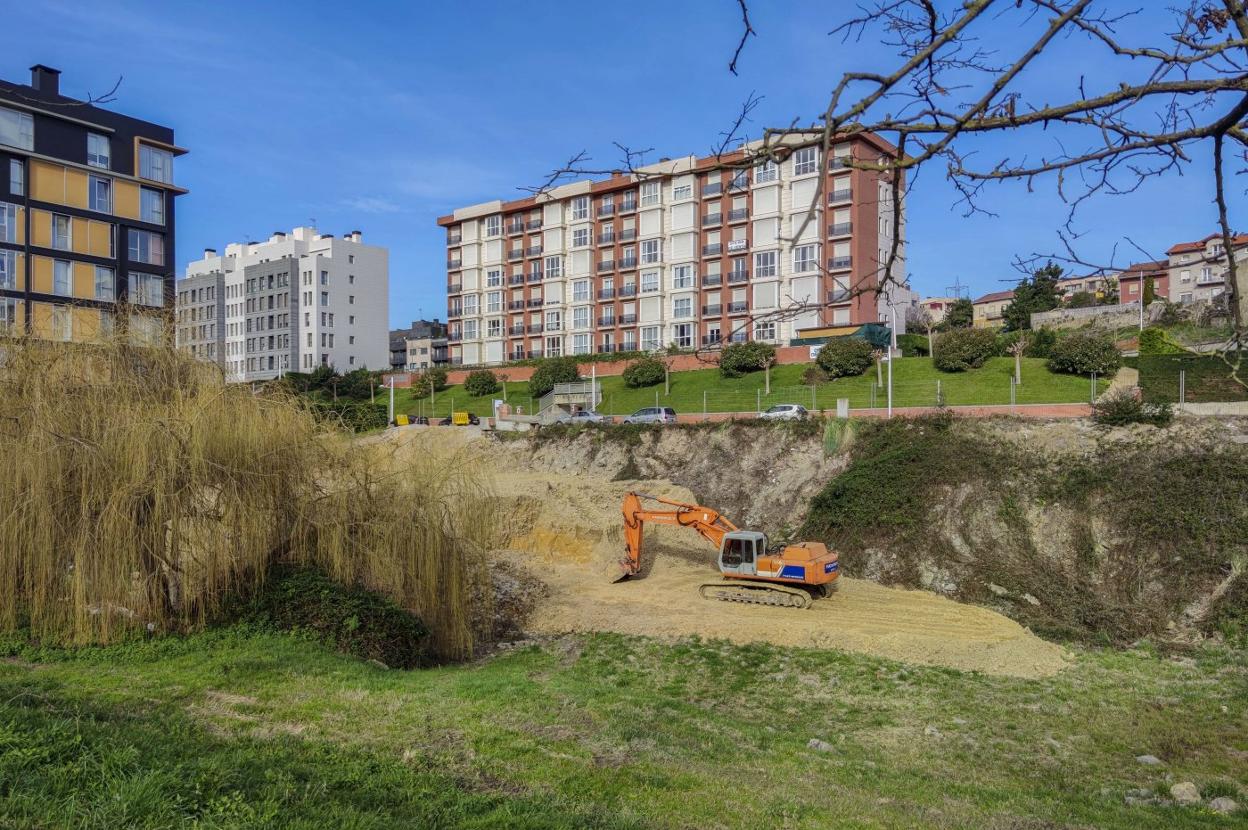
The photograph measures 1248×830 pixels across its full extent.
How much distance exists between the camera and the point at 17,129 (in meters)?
42.5

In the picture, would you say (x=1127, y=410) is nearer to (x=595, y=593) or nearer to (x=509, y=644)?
(x=595, y=593)

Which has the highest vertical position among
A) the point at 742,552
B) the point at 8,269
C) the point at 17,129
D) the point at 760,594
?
the point at 17,129

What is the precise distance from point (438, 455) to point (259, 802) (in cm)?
1093

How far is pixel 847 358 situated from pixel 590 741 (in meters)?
40.2

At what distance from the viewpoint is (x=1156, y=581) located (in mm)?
21594

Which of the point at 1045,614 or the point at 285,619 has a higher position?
the point at 285,619

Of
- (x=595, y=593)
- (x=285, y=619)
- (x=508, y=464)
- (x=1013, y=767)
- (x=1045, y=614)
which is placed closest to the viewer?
(x=1013, y=767)

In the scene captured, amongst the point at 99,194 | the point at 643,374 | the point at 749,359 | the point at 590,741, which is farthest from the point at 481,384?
the point at 590,741

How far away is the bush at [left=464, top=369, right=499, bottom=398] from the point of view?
61.9 m

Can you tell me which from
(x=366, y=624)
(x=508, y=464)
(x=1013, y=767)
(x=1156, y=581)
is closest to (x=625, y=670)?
(x=366, y=624)

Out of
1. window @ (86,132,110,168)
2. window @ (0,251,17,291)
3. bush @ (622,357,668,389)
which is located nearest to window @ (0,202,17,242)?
window @ (0,251,17,291)

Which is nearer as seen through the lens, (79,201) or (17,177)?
(17,177)

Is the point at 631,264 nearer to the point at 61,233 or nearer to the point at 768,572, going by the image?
the point at 61,233

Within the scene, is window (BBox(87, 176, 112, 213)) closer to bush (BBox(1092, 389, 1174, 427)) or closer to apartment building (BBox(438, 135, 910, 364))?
apartment building (BBox(438, 135, 910, 364))
